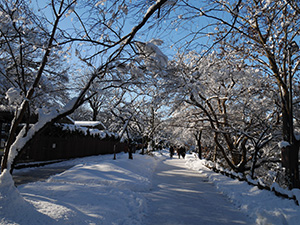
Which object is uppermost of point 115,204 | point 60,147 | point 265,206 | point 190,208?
point 60,147

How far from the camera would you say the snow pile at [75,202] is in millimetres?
3232

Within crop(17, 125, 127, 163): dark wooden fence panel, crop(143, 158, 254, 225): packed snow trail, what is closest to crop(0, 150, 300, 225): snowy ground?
crop(143, 158, 254, 225): packed snow trail

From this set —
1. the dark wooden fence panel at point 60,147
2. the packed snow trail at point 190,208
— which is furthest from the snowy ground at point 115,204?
the dark wooden fence panel at point 60,147

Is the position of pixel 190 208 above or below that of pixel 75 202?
below

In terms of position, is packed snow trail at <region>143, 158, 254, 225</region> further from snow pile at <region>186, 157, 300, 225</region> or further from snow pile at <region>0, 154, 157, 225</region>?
snow pile at <region>0, 154, 157, 225</region>

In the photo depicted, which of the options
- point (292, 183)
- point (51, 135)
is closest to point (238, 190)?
point (292, 183)

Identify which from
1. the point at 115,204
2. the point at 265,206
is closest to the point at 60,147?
the point at 115,204

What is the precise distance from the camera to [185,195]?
717 centimetres

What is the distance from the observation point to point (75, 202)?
197 inches

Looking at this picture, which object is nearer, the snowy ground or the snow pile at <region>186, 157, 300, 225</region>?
the snowy ground

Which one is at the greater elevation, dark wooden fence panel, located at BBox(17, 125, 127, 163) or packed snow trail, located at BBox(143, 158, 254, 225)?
dark wooden fence panel, located at BBox(17, 125, 127, 163)

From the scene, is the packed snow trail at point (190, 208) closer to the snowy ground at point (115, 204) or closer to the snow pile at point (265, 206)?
the snowy ground at point (115, 204)

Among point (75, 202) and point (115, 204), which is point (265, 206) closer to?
point (115, 204)

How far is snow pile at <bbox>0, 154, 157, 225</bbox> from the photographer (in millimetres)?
3232
